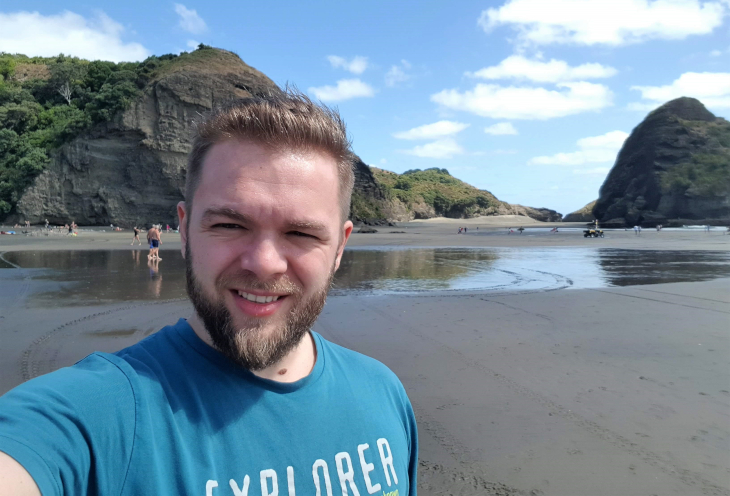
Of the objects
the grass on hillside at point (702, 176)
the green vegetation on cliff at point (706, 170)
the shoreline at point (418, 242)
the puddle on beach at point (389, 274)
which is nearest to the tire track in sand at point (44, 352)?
the puddle on beach at point (389, 274)

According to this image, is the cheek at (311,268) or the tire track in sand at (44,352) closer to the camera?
the cheek at (311,268)

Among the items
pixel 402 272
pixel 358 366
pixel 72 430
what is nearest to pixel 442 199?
pixel 402 272

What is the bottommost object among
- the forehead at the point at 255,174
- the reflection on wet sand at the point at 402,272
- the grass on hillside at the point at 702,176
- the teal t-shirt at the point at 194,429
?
the reflection on wet sand at the point at 402,272

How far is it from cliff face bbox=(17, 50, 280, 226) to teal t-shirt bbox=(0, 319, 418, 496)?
44152mm

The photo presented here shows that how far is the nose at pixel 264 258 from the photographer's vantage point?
1273 millimetres

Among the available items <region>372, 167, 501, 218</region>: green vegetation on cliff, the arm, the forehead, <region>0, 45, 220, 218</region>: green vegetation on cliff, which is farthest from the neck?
<region>372, 167, 501, 218</region>: green vegetation on cliff

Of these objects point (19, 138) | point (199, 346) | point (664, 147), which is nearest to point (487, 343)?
point (199, 346)

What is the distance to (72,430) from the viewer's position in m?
0.98

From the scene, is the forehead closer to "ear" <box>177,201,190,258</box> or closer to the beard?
"ear" <box>177,201,190,258</box>

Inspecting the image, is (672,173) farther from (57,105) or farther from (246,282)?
(246,282)

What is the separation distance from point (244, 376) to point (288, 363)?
159mm

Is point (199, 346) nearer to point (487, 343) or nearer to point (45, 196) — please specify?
point (487, 343)

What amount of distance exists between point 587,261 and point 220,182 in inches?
806

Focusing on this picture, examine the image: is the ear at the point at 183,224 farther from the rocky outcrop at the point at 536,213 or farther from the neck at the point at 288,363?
the rocky outcrop at the point at 536,213
